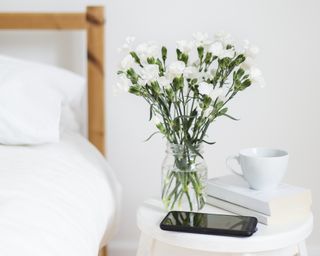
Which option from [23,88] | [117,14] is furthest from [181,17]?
[23,88]

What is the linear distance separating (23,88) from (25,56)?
0.52 meters

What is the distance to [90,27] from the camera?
1795 millimetres

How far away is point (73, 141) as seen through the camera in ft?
5.36

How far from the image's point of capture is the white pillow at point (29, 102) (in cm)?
144

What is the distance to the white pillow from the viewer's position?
4.73 feet

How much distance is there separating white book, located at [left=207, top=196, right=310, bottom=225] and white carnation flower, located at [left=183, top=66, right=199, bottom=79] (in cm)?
30

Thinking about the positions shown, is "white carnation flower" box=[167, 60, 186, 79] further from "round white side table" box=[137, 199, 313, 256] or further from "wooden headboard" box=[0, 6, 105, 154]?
"wooden headboard" box=[0, 6, 105, 154]

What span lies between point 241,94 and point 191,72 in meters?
0.67

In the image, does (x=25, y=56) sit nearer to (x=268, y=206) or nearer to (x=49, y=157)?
(x=49, y=157)

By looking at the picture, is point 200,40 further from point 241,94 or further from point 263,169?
point 241,94

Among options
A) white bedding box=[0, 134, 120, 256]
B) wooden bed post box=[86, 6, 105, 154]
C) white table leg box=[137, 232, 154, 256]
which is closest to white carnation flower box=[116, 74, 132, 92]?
white bedding box=[0, 134, 120, 256]

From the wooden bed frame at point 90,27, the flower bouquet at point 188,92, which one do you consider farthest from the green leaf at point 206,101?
the wooden bed frame at point 90,27

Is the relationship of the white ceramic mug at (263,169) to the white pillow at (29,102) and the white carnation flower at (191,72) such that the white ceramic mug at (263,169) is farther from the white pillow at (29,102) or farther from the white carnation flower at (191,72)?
the white pillow at (29,102)

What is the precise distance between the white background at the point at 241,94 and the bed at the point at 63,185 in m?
0.14
